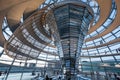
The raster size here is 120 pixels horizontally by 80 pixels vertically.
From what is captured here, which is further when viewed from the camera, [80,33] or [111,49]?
[111,49]

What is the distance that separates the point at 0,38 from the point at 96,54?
20430 mm

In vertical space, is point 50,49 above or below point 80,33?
above

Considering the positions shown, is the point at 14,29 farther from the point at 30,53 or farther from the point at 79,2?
the point at 30,53

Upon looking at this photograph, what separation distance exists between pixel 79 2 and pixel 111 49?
44.2ft

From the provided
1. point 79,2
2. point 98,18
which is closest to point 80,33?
point 79,2

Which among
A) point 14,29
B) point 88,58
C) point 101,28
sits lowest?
point 88,58

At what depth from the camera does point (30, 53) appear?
31250 mm

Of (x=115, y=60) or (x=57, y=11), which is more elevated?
(x=57, y=11)

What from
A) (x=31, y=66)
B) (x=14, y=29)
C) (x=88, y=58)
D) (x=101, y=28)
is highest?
(x=101, y=28)

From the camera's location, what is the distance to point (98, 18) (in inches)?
790

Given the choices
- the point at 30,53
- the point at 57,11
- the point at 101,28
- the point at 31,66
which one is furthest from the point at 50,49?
the point at 57,11

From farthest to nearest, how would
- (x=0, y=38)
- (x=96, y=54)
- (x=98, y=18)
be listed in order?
(x=96, y=54) → (x=98, y=18) → (x=0, y=38)

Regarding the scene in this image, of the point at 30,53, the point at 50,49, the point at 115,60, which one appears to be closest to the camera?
the point at 115,60

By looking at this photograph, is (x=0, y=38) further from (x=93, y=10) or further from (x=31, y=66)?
(x=93, y=10)
